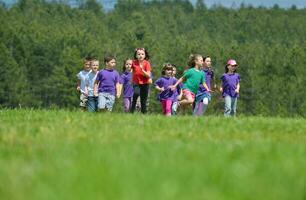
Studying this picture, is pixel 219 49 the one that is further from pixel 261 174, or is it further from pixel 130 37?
pixel 261 174

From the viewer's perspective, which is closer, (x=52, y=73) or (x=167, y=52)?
(x=52, y=73)

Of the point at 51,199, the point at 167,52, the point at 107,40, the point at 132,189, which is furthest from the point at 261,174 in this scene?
the point at 107,40

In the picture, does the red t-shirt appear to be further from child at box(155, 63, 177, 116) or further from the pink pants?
the pink pants

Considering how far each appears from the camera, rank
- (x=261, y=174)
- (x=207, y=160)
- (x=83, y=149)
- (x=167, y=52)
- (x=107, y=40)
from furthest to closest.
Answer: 1. (x=107, y=40)
2. (x=167, y=52)
3. (x=83, y=149)
4. (x=207, y=160)
5. (x=261, y=174)

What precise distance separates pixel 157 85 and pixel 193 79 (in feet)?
8.09

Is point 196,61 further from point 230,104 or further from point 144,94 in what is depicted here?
point 230,104

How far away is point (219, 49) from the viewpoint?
187750mm

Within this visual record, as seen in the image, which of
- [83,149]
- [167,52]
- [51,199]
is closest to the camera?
[51,199]

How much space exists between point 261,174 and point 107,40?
19190 centimetres

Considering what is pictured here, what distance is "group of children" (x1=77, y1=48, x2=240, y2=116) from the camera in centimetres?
2122

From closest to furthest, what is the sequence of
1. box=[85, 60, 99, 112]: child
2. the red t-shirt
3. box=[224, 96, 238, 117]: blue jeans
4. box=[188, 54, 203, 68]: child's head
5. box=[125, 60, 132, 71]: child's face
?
1. the red t-shirt
2. box=[188, 54, 203, 68]: child's head
3. box=[85, 60, 99, 112]: child
4. box=[224, 96, 238, 117]: blue jeans
5. box=[125, 60, 132, 71]: child's face

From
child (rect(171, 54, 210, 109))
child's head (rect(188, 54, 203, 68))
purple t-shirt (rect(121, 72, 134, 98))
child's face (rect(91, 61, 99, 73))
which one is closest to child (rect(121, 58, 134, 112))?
purple t-shirt (rect(121, 72, 134, 98))

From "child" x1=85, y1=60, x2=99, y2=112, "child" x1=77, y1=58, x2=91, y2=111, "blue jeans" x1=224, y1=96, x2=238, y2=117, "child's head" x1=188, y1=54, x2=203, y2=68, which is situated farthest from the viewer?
"blue jeans" x1=224, y1=96, x2=238, y2=117

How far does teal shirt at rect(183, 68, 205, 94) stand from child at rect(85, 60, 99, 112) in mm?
2785
